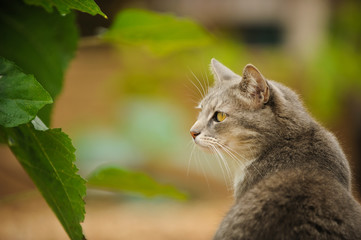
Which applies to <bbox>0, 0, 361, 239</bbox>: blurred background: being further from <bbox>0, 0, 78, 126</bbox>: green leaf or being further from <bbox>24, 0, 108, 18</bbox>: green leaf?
<bbox>24, 0, 108, 18</bbox>: green leaf

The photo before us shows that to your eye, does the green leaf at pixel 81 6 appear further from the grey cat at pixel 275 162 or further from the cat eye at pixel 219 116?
the cat eye at pixel 219 116

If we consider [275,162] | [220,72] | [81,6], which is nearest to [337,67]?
[220,72]

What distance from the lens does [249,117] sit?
1.93 m

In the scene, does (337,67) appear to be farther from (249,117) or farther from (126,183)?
(126,183)

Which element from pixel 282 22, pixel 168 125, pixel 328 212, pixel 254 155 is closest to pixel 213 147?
pixel 254 155

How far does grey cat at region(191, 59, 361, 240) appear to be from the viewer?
1396mm

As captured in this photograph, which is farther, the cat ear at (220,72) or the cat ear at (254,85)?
the cat ear at (220,72)

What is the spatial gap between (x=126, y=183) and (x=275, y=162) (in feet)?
1.99

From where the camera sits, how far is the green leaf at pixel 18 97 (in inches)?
48.1

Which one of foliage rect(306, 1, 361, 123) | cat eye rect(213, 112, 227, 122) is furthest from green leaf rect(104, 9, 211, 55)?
foliage rect(306, 1, 361, 123)

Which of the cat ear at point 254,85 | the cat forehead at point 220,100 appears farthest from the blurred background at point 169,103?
the cat ear at point 254,85

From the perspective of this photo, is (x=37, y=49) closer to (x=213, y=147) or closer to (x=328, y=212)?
(x=213, y=147)

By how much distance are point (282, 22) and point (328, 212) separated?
491 centimetres

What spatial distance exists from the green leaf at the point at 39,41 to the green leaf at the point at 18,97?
507 mm
